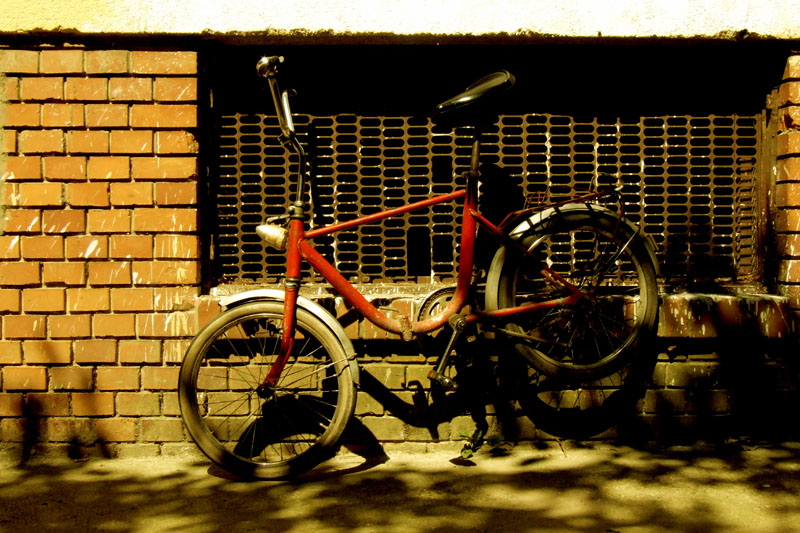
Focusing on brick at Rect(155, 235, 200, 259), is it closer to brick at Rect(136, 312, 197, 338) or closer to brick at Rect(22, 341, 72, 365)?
brick at Rect(136, 312, 197, 338)

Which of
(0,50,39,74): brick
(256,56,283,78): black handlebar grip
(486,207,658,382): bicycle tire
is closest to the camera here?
(256,56,283,78): black handlebar grip

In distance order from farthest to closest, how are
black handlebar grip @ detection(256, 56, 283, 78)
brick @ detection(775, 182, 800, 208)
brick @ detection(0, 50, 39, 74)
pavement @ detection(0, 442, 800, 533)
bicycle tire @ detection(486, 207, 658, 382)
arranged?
1. brick @ detection(775, 182, 800, 208)
2. brick @ detection(0, 50, 39, 74)
3. bicycle tire @ detection(486, 207, 658, 382)
4. black handlebar grip @ detection(256, 56, 283, 78)
5. pavement @ detection(0, 442, 800, 533)

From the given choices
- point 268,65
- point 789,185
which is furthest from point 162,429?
point 789,185

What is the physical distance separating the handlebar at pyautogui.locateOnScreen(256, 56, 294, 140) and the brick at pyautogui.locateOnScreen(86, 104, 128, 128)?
30.3 inches

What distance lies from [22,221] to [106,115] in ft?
2.16

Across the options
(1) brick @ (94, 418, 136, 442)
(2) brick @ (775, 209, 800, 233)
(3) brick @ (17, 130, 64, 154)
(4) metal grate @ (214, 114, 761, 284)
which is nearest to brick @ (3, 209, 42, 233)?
(3) brick @ (17, 130, 64, 154)

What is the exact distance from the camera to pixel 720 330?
3.62 meters

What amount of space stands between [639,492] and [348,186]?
2.00 metres

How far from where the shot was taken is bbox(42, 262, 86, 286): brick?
11.7 feet

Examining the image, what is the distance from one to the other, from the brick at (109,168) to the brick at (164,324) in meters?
0.69

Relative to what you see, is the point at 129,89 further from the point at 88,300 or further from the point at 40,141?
the point at 88,300

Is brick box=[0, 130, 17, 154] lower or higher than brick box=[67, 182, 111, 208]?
higher

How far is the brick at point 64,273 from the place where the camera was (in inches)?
140

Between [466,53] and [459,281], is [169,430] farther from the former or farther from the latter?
[466,53]
